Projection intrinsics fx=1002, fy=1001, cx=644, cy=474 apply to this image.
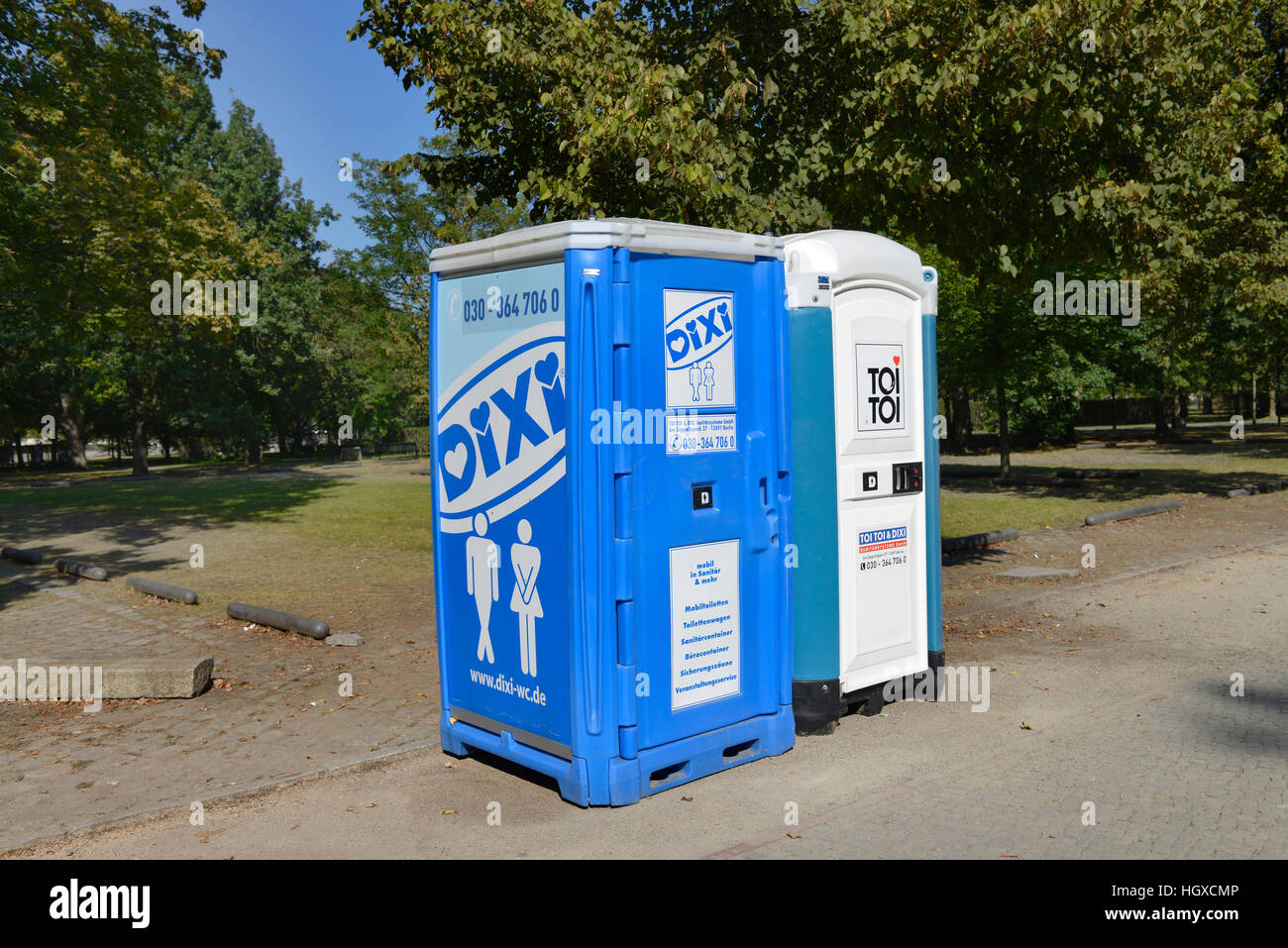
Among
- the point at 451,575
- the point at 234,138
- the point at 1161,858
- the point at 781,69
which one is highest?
the point at 234,138

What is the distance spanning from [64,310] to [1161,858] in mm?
20760

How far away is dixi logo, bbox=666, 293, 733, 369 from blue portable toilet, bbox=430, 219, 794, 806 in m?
0.01

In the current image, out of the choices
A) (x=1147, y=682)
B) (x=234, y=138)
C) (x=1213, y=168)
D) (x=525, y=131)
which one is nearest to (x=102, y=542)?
(x=525, y=131)

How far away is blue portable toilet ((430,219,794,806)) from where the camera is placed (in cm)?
520

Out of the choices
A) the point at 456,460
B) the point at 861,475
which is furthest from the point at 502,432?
the point at 861,475

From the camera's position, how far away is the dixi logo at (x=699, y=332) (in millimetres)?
5469

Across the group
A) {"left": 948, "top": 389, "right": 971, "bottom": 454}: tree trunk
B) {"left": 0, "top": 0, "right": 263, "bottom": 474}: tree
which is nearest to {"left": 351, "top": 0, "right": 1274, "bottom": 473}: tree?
{"left": 0, "top": 0, "right": 263, "bottom": 474}: tree

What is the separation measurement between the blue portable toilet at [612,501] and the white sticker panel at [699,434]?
0.5 inches

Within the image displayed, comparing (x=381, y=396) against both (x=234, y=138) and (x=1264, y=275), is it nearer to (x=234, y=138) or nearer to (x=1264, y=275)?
(x=234, y=138)

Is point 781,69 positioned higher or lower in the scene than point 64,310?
higher

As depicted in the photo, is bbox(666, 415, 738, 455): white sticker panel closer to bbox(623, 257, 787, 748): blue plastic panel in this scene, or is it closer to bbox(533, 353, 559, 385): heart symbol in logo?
bbox(623, 257, 787, 748): blue plastic panel

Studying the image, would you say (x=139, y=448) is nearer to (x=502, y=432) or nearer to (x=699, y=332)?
(x=502, y=432)

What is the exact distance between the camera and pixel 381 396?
56188 mm

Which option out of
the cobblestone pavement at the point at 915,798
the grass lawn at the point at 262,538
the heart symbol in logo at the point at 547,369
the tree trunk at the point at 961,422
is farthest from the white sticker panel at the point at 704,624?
the tree trunk at the point at 961,422
